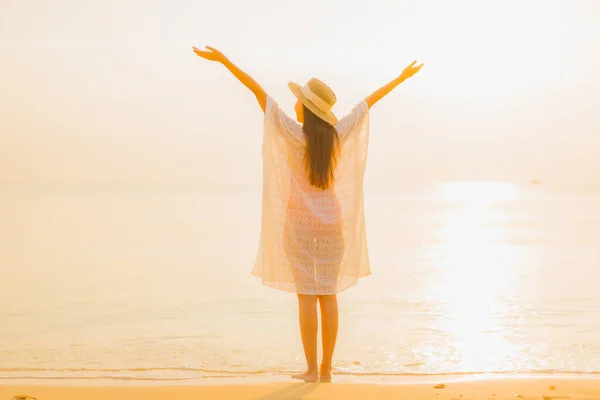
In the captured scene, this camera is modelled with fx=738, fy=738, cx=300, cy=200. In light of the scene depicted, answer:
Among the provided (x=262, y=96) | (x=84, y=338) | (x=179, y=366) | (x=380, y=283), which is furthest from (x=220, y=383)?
(x=380, y=283)

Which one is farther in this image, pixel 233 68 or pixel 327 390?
pixel 233 68

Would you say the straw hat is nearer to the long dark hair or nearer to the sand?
the long dark hair

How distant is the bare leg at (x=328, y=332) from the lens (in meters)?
4.68

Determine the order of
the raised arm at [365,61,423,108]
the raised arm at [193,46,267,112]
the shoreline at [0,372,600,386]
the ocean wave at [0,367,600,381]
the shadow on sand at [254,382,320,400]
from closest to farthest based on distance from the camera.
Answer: the shadow on sand at [254,382,320,400], the raised arm at [193,46,267,112], the shoreline at [0,372,600,386], the raised arm at [365,61,423,108], the ocean wave at [0,367,600,381]

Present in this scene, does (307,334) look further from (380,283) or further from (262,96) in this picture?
(380,283)

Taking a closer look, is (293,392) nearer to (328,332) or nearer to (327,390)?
(327,390)

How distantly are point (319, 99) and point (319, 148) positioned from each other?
12.1 inches

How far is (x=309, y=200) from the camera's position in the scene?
185 inches

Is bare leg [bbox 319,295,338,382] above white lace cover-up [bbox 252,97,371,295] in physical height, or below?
below

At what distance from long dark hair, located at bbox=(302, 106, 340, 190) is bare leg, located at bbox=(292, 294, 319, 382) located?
2.46 feet

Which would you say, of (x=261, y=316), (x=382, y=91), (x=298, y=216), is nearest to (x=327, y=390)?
(x=298, y=216)

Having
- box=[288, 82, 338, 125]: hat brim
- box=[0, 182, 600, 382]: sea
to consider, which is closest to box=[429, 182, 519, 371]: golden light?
box=[0, 182, 600, 382]: sea

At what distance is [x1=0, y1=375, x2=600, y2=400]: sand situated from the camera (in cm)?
420

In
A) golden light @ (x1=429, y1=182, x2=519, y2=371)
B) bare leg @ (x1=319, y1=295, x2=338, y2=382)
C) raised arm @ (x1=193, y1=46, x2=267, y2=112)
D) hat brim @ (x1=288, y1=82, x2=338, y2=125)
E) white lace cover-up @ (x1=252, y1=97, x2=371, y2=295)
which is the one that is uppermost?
raised arm @ (x1=193, y1=46, x2=267, y2=112)
